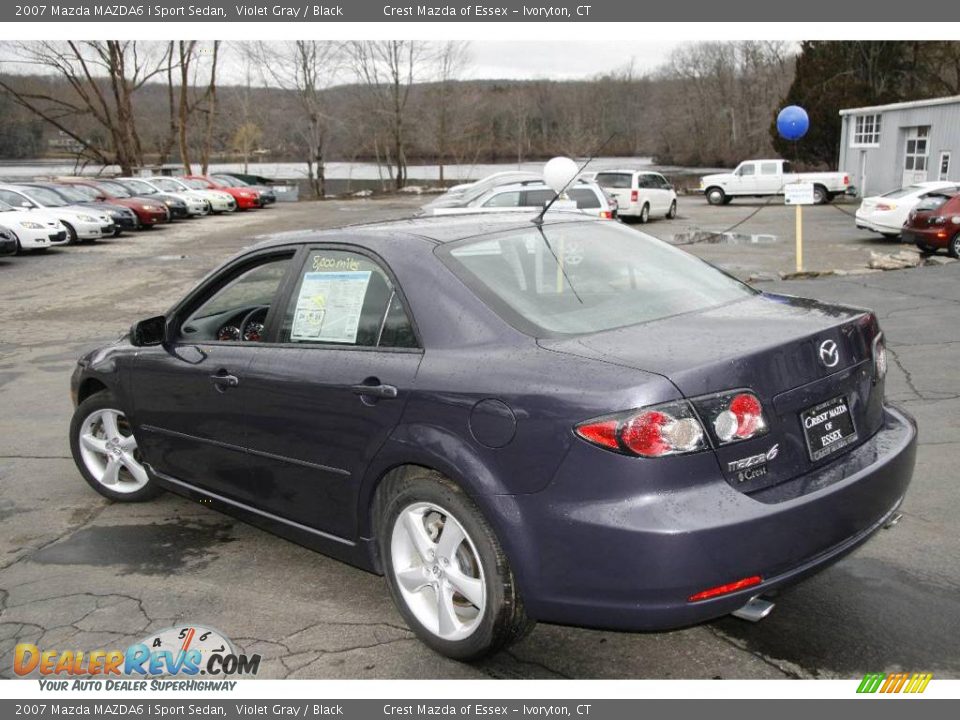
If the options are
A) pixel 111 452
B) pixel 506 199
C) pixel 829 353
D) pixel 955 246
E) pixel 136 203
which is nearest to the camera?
pixel 829 353

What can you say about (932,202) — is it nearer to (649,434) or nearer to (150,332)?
(150,332)

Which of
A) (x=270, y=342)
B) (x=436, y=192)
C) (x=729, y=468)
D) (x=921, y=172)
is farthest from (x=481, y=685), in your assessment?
(x=436, y=192)

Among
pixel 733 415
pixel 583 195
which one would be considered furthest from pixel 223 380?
pixel 583 195

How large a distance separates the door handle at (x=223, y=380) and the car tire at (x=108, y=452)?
1176mm

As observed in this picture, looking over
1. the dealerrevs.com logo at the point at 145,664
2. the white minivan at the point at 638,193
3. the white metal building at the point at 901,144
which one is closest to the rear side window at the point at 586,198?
the white minivan at the point at 638,193

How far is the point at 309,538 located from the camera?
3.72 metres

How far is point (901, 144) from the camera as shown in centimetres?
3359

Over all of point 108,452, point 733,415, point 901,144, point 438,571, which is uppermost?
point 901,144

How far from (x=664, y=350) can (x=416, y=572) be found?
4.21 feet

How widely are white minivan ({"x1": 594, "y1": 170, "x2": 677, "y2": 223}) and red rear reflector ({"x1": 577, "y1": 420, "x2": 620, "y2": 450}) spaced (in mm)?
25268

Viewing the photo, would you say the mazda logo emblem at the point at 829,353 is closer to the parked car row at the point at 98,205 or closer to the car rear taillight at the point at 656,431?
the car rear taillight at the point at 656,431

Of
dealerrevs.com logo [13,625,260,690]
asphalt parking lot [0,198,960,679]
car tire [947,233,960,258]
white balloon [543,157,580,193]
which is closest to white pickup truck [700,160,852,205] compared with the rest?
car tire [947,233,960,258]

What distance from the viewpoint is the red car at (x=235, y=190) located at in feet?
135

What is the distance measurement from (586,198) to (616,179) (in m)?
8.12
